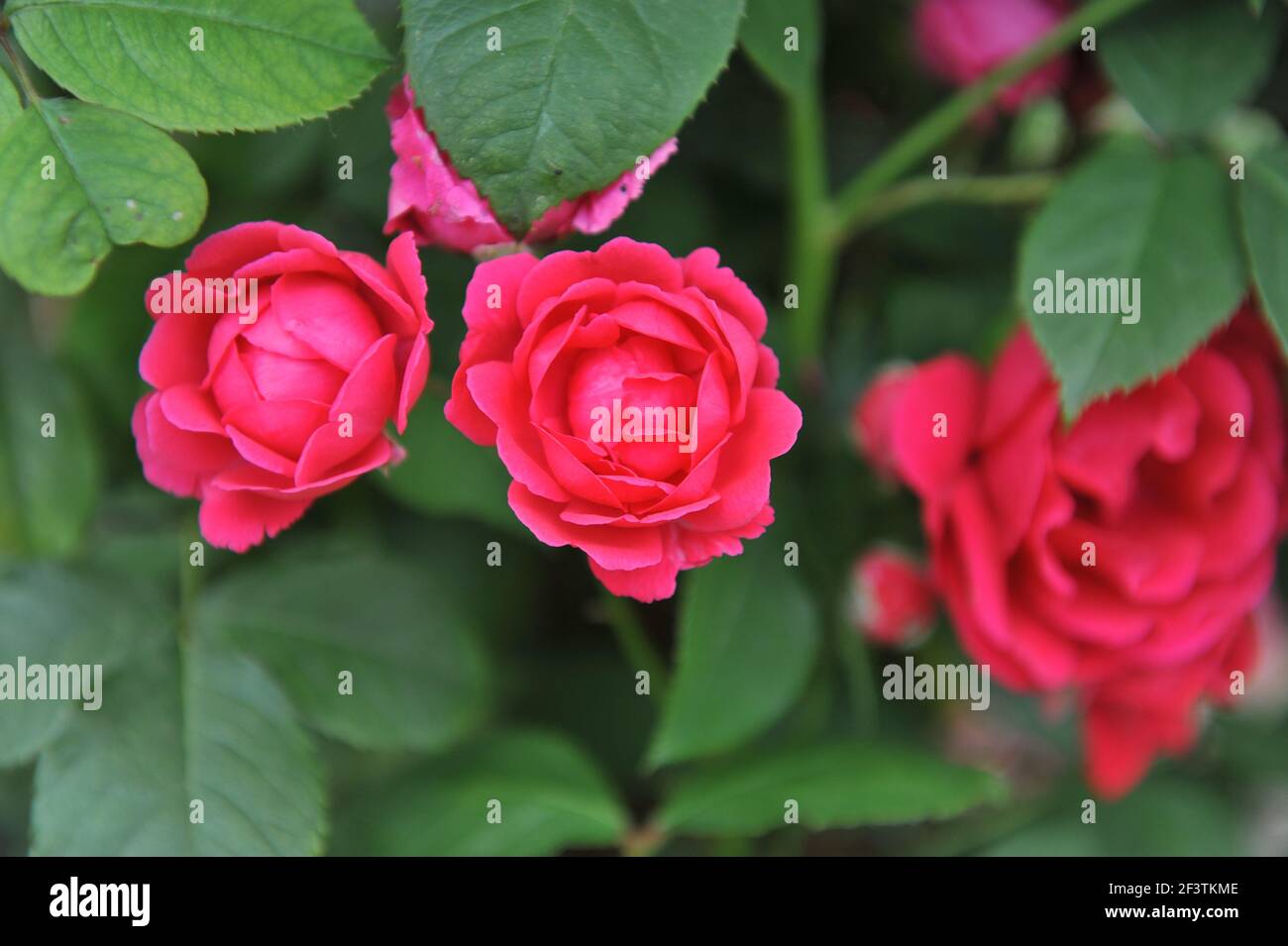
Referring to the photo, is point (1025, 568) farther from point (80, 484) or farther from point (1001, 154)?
point (80, 484)

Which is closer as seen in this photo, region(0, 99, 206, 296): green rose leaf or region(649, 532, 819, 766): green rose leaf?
region(0, 99, 206, 296): green rose leaf

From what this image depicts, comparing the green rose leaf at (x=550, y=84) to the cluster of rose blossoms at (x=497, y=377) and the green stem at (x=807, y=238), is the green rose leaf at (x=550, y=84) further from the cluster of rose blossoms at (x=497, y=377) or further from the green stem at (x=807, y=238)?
the green stem at (x=807, y=238)

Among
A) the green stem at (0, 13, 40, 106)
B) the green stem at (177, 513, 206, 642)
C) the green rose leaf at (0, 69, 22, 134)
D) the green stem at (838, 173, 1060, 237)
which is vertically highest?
the green stem at (838, 173, 1060, 237)

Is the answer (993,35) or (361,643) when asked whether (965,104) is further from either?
(361,643)

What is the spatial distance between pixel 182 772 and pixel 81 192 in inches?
10.0

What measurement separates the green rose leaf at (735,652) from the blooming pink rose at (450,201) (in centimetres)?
18

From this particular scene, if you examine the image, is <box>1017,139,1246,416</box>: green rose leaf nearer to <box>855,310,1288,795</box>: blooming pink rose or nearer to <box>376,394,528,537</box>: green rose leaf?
<box>855,310,1288,795</box>: blooming pink rose

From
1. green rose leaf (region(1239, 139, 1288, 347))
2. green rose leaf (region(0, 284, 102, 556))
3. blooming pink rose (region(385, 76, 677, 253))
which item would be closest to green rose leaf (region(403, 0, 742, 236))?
blooming pink rose (region(385, 76, 677, 253))

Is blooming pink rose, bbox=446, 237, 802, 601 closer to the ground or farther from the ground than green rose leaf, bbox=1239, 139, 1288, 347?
closer to the ground

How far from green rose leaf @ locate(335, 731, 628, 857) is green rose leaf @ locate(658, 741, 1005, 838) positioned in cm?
4

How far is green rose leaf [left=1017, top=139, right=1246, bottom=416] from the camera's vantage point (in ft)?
1.44

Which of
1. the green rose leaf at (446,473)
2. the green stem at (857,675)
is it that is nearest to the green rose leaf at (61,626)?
the green rose leaf at (446,473)

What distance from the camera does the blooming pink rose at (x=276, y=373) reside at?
35 centimetres

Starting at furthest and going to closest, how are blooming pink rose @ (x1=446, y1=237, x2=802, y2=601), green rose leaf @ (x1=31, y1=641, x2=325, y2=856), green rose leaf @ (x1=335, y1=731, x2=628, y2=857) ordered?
1. green rose leaf @ (x1=335, y1=731, x2=628, y2=857)
2. green rose leaf @ (x1=31, y1=641, x2=325, y2=856)
3. blooming pink rose @ (x1=446, y1=237, x2=802, y2=601)
